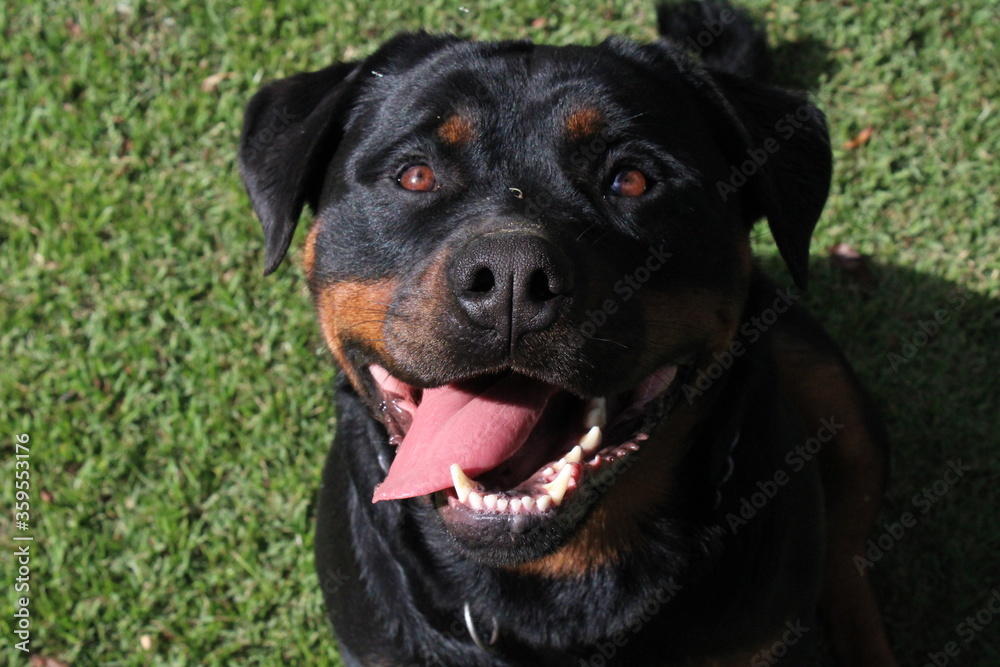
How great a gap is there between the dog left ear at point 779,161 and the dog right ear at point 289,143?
3.39 feet

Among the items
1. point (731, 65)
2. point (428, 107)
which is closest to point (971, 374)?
point (731, 65)

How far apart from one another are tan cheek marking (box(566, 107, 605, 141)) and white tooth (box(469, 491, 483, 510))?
0.89 metres

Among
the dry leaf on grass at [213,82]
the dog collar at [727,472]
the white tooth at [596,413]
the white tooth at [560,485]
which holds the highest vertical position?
the white tooth at [596,413]

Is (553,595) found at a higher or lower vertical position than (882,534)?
higher

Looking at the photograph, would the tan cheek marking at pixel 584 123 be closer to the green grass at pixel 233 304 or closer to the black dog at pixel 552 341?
the black dog at pixel 552 341

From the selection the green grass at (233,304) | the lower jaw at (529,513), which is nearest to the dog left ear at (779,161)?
the lower jaw at (529,513)

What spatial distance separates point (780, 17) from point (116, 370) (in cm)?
338

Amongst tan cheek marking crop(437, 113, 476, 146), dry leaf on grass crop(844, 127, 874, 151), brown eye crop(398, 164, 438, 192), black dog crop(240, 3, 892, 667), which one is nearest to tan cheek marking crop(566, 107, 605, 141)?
black dog crop(240, 3, 892, 667)

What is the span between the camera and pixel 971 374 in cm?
406

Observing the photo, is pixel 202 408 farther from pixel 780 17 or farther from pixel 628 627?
pixel 780 17

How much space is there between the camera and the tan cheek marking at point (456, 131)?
2379 millimetres

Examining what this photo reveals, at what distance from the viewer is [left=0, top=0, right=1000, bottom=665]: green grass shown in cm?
365

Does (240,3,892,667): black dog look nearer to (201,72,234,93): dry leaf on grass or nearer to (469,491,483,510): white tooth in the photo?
(469,491,483,510): white tooth

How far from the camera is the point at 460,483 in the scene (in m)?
2.12
